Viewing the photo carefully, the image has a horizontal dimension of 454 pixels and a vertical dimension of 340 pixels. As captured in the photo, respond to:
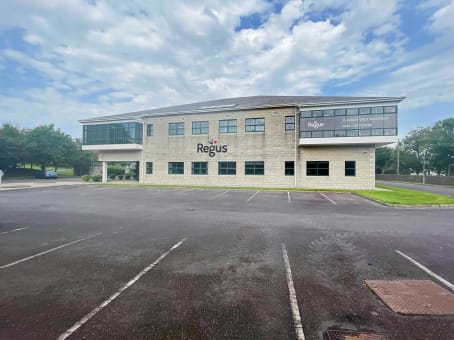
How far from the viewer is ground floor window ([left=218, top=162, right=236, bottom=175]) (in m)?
24.3

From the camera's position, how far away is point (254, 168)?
77.1 ft

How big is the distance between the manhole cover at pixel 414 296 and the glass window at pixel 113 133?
1126 inches

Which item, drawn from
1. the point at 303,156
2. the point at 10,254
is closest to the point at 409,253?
the point at 10,254

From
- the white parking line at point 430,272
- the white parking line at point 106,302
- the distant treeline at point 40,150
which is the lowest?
the white parking line at point 106,302

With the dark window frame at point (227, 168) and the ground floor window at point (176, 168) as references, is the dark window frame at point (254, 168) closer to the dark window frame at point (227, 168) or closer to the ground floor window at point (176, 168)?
the dark window frame at point (227, 168)

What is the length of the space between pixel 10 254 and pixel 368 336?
720 centimetres

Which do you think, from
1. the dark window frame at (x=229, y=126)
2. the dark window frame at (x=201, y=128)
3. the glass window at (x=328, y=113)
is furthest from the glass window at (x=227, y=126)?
the glass window at (x=328, y=113)

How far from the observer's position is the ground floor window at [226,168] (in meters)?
24.3

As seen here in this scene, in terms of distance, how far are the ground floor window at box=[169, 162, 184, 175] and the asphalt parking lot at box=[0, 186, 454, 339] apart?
18440mm

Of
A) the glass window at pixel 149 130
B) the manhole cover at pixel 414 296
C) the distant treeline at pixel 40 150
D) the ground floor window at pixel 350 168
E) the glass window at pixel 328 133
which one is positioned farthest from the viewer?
the distant treeline at pixel 40 150

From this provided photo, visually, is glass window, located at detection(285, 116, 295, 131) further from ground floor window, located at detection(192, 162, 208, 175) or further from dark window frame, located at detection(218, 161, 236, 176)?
ground floor window, located at detection(192, 162, 208, 175)

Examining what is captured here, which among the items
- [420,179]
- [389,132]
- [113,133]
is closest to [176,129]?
[113,133]

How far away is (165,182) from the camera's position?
1058 inches

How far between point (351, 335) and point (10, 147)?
54148 mm
